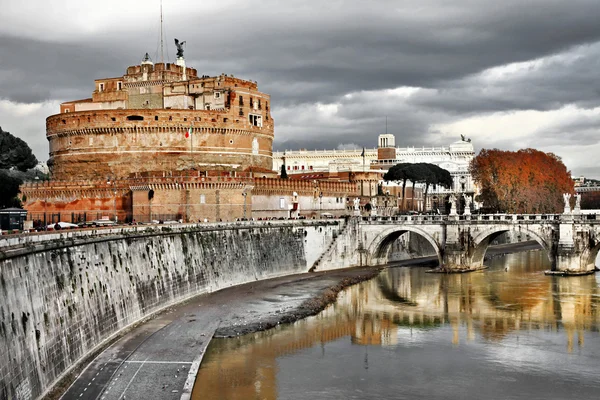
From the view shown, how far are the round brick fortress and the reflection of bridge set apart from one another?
18052 mm

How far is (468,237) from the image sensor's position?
68.2 m

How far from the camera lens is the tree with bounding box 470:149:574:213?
95.4 metres

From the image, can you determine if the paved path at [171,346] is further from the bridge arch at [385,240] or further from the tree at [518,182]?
the tree at [518,182]

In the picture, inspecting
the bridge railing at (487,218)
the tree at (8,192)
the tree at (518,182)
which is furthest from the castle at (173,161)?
the bridge railing at (487,218)

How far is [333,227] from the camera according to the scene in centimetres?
7344

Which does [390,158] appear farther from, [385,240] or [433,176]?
[385,240]

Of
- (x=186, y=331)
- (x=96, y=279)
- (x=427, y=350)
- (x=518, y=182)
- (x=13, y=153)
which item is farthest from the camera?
(x=518, y=182)

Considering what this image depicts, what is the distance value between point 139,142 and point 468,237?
35.9m

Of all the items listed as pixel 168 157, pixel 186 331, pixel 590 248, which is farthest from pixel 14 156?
pixel 590 248

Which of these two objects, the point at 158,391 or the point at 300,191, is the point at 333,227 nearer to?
the point at 300,191

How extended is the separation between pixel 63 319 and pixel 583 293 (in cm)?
3668

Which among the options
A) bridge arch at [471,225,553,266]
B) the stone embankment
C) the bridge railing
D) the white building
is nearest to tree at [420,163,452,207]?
the white building

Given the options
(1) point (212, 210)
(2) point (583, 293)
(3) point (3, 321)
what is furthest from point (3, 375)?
(1) point (212, 210)

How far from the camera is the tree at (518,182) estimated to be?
95.4 meters
